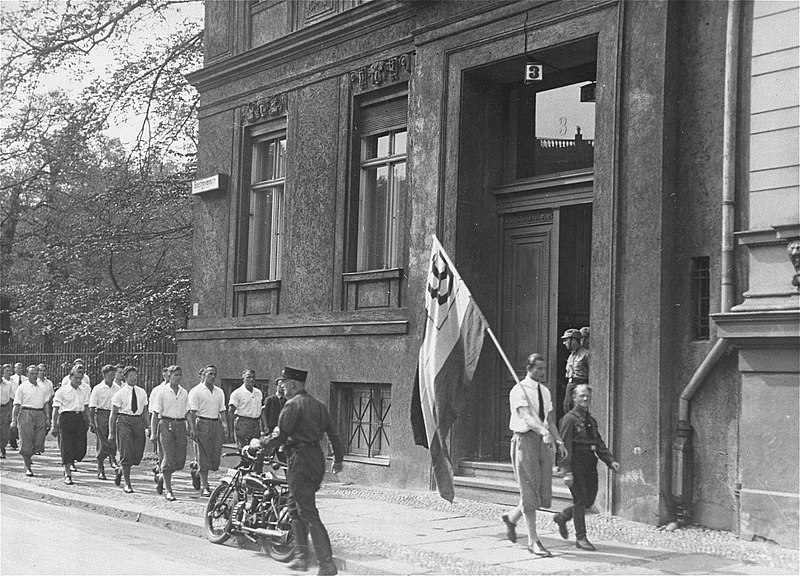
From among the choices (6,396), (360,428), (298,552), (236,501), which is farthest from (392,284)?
(6,396)

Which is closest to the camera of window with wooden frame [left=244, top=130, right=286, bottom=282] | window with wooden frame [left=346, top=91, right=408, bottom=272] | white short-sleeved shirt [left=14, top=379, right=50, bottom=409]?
window with wooden frame [left=346, top=91, right=408, bottom=272]

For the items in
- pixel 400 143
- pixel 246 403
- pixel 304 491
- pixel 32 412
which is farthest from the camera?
pixel 32 412

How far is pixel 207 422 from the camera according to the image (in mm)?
14273

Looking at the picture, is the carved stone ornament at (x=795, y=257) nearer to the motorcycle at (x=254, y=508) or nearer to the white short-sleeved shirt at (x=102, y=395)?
the motorcycle at (x=254, y=508)

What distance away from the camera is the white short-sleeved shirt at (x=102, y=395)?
17.3 m

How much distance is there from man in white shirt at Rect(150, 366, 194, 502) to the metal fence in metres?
5.63

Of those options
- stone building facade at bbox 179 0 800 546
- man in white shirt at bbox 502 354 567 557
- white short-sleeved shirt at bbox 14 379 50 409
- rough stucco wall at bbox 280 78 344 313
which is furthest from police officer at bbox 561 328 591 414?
white short-sleeved shirt at bbox 14 379 50 409

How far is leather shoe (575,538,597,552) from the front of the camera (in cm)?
956

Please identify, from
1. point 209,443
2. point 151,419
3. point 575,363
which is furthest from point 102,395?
point 575,363

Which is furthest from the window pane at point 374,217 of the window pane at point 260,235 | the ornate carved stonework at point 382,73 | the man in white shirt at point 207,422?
the man in white shirt at point 207,422

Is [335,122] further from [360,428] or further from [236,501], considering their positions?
[236,501]

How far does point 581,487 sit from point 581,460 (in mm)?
266

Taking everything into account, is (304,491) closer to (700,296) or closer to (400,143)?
(700,296)

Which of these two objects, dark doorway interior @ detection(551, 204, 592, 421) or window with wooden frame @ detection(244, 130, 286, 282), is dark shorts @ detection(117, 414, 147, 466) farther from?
dark doorway interior @ detection(551, 204, 592, 421)
